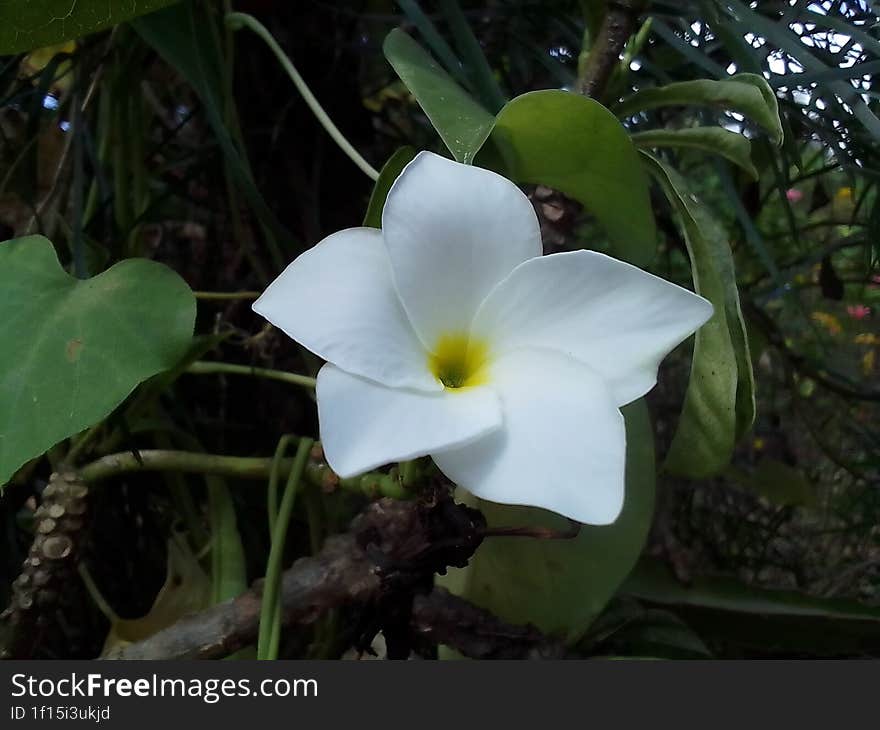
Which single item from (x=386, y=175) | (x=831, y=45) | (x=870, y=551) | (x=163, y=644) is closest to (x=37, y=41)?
(x=386, y=175)

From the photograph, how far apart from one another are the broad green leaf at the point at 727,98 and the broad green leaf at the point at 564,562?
0.41ft

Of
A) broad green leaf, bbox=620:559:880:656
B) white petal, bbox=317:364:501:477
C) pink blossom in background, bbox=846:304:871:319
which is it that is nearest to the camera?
white petal, bbox=317:364:501:477

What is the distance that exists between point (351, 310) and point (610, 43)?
185mm

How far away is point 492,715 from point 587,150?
21 cm

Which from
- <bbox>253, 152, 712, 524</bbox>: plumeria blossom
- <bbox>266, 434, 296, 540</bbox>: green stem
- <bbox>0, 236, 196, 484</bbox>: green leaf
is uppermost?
<bbox>253, 152, 712, 524</bbox>: plumeria blossom

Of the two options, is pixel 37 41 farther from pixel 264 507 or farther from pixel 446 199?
pixel 264 507

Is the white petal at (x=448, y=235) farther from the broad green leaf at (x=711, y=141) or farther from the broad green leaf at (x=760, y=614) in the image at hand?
the broad green leaf at (x=760, y=614)

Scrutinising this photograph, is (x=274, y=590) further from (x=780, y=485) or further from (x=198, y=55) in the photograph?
(x=780, y=485)

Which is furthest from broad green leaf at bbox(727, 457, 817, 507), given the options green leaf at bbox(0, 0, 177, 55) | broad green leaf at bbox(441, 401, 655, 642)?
green leaf at bbox(0, 0, 177, 55)

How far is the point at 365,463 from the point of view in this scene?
188mm

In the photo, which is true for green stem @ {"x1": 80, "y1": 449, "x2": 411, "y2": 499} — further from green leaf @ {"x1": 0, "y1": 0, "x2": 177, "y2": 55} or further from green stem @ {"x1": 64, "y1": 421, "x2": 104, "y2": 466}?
green leaf @ {"x1": 0, "y1": 0, "x2": 177, "y2": 55}

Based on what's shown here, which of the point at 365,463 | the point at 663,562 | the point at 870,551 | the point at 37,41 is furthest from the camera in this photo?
the point at 870,551

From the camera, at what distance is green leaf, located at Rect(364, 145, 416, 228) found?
0.25 m

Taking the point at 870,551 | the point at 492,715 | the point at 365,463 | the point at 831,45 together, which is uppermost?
the point at 831,45
